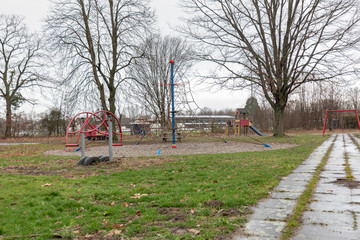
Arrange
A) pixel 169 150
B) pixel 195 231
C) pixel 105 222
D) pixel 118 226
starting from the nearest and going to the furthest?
pixel 195 231 → pixel 118 226 → pixel 105 222 → pixel 169 150

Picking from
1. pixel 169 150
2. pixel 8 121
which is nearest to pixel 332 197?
pixel 169 150

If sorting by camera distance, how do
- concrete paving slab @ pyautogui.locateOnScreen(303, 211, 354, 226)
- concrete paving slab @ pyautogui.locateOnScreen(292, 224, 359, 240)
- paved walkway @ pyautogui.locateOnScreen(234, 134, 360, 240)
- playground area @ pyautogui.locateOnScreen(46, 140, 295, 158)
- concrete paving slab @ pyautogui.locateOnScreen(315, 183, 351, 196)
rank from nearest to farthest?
concrete paving slab @ pyautogui.locateOnScreen(292, 224, 359, 240)
paved walkway @ pyautogui.locateOnScreen(234, 134, 360, 240)
concrete paving slab @ pyautogui.locateOnScreen(303, 211, 354, 226)
concrete paving slab @ pyautogui.locateOnScreen(315, 183, 351, 196)
playground area @ pyautogui.locateOnScreen(46, 140, 295, 158)

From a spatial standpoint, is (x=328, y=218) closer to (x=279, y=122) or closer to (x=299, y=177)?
(x=299, y=177)

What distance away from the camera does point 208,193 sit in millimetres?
4816

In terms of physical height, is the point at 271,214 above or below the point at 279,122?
below

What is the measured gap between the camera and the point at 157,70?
26.3 meters

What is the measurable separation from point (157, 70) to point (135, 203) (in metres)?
22.6

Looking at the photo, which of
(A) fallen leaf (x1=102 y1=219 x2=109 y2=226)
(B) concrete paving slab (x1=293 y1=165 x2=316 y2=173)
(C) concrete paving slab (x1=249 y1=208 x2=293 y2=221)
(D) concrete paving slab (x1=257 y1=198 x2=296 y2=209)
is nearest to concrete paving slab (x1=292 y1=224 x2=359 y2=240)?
(C) concrete paving slab (x1=249 y1=208 x2=293 y2=221)

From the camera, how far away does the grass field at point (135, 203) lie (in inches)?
130

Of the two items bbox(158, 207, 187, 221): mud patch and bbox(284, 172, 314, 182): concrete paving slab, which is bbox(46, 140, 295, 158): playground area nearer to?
bbox(284, 172, 314, 182): concrete paving slab

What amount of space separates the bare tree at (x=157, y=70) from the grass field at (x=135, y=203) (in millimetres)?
16797

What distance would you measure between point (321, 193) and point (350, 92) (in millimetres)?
52082

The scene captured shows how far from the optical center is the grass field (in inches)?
130

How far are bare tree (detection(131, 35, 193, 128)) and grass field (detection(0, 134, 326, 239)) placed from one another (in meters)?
16.8
